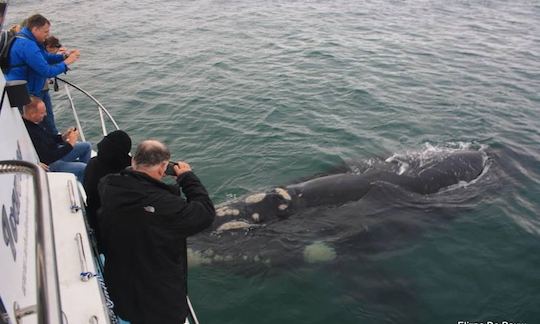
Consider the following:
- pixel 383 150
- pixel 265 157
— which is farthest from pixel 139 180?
pixel 383 150

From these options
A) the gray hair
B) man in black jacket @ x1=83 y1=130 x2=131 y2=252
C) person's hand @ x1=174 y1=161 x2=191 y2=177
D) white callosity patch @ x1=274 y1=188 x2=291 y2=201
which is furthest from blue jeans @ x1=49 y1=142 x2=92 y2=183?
white callosity patch @ x1=274 y1=188 x2=291 y2=201

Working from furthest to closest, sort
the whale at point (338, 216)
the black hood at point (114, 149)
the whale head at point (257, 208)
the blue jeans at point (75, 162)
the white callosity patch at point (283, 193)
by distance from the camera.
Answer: the white callosity patch at point (283, 193) → the whale head at point (257, 208) → the whale at point (338, 216) → the blue jeans at point (75, 162) → the black hood at point (114, 149)

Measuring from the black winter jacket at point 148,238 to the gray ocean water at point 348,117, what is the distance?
2.89 metres

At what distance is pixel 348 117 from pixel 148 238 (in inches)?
452

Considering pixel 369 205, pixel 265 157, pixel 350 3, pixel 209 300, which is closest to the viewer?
pixel 209 300

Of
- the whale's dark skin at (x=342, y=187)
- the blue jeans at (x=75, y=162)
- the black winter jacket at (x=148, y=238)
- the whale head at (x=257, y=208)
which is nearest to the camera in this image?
the black winter jacket at (x=148, y=238)

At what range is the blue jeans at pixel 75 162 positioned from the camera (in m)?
7.60

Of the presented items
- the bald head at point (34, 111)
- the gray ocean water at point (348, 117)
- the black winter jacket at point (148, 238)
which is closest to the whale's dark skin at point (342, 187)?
the gray ocean water at point (348, 117)

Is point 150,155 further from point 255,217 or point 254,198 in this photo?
point 254,198

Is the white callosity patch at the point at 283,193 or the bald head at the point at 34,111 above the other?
the bald head at the point at 34,111

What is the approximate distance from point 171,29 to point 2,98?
22.3m

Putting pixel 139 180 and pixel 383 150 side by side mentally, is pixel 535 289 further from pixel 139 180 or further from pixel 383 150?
pixel 139 180

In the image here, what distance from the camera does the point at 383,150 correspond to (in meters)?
12.9

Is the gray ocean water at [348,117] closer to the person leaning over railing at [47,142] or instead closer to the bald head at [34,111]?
the person leaning over railing at [47,142]
